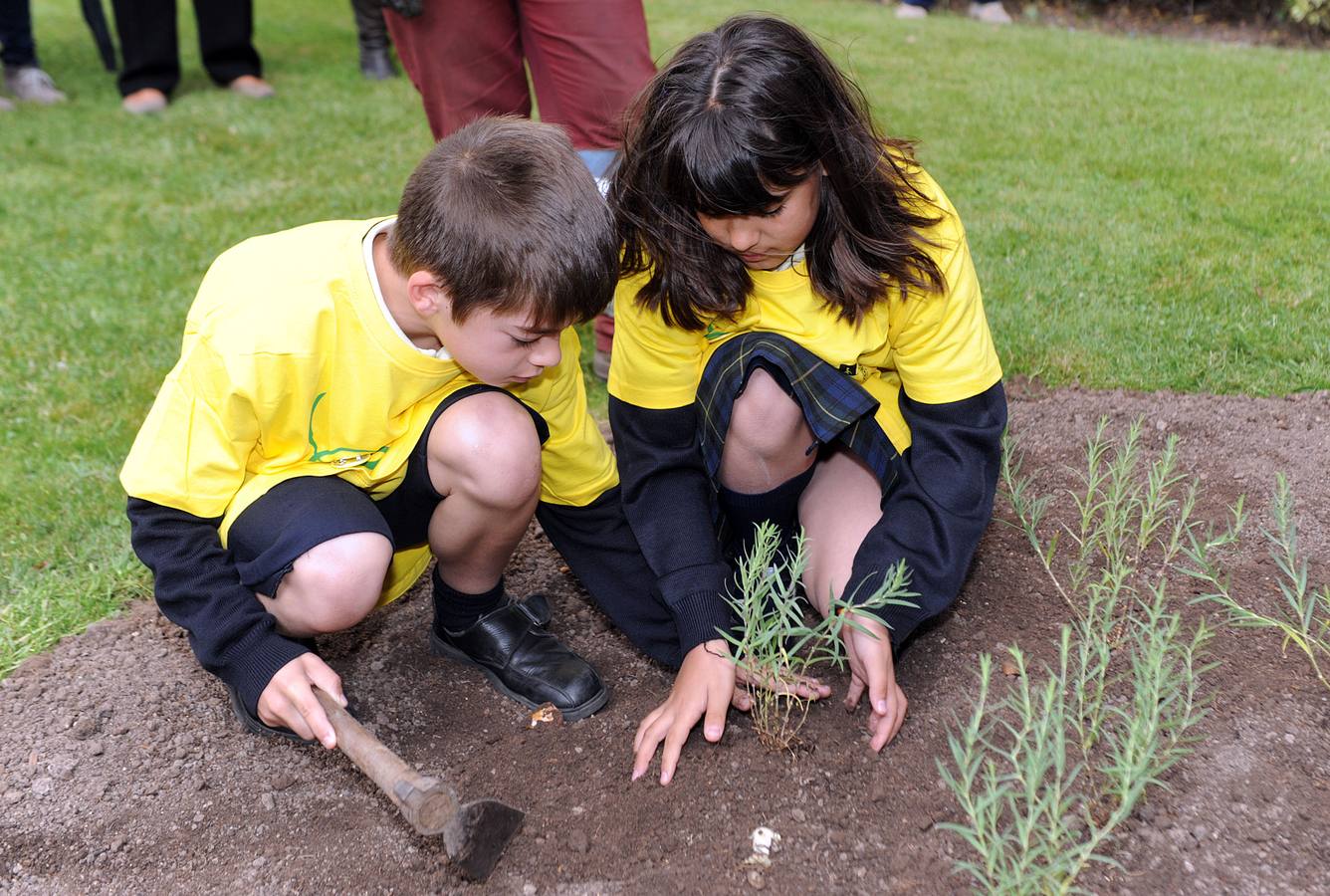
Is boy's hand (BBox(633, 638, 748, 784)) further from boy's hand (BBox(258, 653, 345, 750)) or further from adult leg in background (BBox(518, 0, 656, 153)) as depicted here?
adult leg in background (BBox(518, 0, 656, 153))

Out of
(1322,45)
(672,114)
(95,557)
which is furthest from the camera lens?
(1322,45)

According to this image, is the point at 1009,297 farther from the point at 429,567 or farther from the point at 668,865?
the point at 668,865

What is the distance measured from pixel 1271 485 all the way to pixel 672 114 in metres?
1.58

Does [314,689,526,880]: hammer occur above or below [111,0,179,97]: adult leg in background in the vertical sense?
above

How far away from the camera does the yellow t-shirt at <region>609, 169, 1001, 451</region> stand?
2.13 meters

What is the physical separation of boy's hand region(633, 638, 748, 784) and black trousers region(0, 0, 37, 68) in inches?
256

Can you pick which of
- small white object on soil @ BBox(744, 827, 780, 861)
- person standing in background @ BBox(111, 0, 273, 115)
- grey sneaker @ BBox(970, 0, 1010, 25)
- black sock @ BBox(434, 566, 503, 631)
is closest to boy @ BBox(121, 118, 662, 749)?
black sock @ BBox(434, 566, 503, 631)

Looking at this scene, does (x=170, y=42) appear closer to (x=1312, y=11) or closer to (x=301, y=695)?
(x=301, y=695)

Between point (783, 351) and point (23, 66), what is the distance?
646 centimetres

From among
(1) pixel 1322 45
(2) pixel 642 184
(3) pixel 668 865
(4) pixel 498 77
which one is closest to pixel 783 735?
(3) pixel 668 865

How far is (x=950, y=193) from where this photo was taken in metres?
4.79

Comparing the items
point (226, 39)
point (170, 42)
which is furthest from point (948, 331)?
point (226, 39)

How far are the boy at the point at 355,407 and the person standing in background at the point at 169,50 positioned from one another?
532cm

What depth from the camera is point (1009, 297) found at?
379 cm
